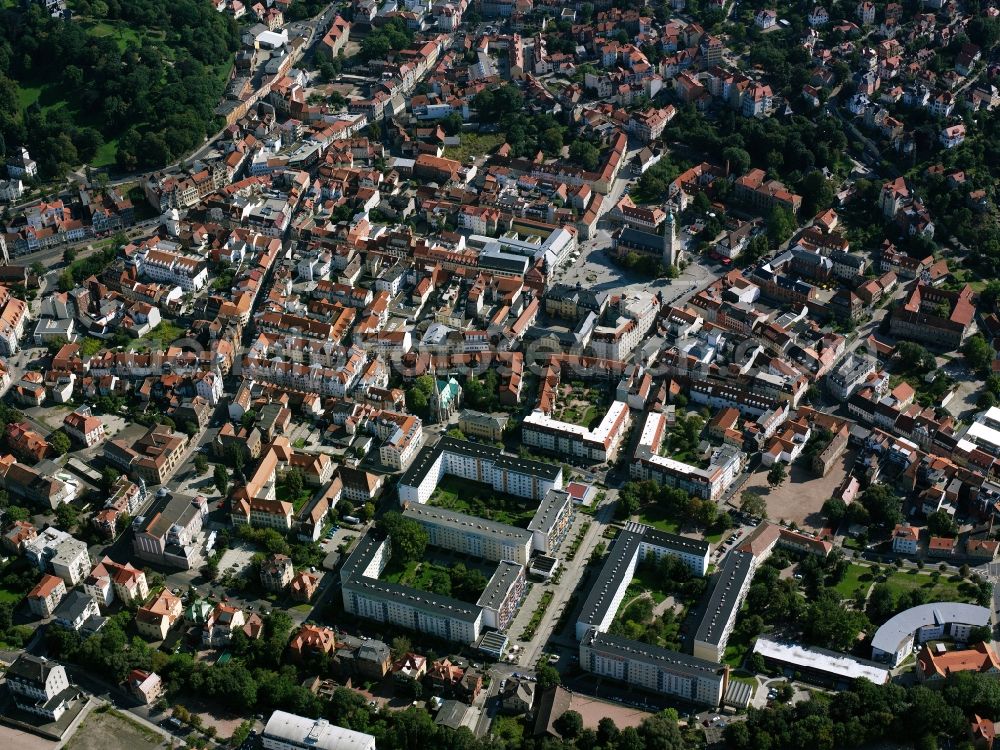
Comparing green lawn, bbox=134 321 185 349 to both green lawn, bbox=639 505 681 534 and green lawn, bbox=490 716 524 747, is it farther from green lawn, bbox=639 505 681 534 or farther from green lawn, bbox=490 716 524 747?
green lawn, bbox=490 716 524 747

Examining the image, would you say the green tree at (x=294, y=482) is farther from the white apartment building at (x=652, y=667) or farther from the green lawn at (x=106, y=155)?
the green lawn at (x=106, y=155)

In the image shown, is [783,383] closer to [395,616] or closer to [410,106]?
[395,616]

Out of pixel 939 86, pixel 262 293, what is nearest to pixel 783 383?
pixel 262 293

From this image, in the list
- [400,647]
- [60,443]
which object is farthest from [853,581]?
[60,443]

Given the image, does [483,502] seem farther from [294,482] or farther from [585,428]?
[294,482]

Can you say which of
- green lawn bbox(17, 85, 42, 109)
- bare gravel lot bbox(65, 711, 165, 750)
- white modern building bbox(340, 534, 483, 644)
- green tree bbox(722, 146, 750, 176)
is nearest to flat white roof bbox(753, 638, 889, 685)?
white modern building bbox(340, 534, 483, 644)

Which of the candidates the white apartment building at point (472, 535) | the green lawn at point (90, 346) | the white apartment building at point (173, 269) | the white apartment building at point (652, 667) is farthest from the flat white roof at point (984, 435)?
the green lawn at point (90, 346)
